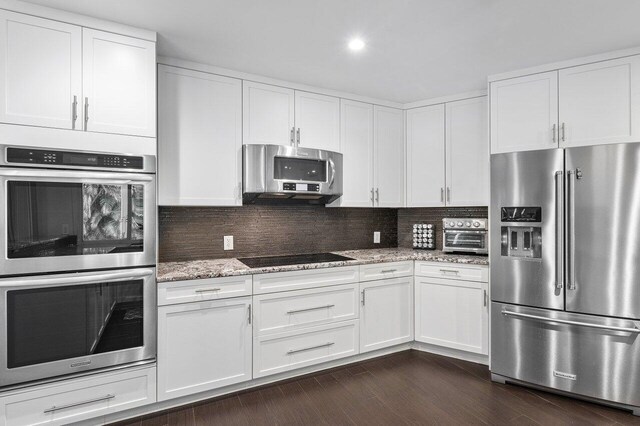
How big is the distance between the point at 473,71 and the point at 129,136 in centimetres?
265

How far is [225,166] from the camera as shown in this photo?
2826 mm

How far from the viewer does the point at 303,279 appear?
2.80 metres

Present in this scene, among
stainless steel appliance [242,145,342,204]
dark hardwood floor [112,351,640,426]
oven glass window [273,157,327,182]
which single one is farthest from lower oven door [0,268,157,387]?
oven glass window [273,157,327,182]

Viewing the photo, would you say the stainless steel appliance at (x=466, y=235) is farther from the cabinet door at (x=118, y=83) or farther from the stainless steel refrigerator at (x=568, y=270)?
the cabinet door at (x=118, y=83)

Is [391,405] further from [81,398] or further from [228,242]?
[81,398]

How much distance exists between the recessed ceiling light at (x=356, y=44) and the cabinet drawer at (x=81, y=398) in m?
2.53

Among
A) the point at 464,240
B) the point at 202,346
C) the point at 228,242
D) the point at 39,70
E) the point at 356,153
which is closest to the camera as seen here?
the point at 39,70

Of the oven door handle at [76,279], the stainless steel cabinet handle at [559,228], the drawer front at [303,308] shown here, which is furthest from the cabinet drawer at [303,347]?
the stainless steel cabinet handle at [559,228]

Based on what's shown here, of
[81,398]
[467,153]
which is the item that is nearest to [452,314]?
[467,153]

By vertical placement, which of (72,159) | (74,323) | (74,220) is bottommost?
(74,323)

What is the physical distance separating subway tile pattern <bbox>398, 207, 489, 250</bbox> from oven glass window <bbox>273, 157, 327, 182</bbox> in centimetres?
139

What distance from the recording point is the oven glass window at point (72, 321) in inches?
74.9

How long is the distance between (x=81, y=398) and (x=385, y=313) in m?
2.32

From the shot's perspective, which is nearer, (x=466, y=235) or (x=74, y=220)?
(x=74, y=220)
